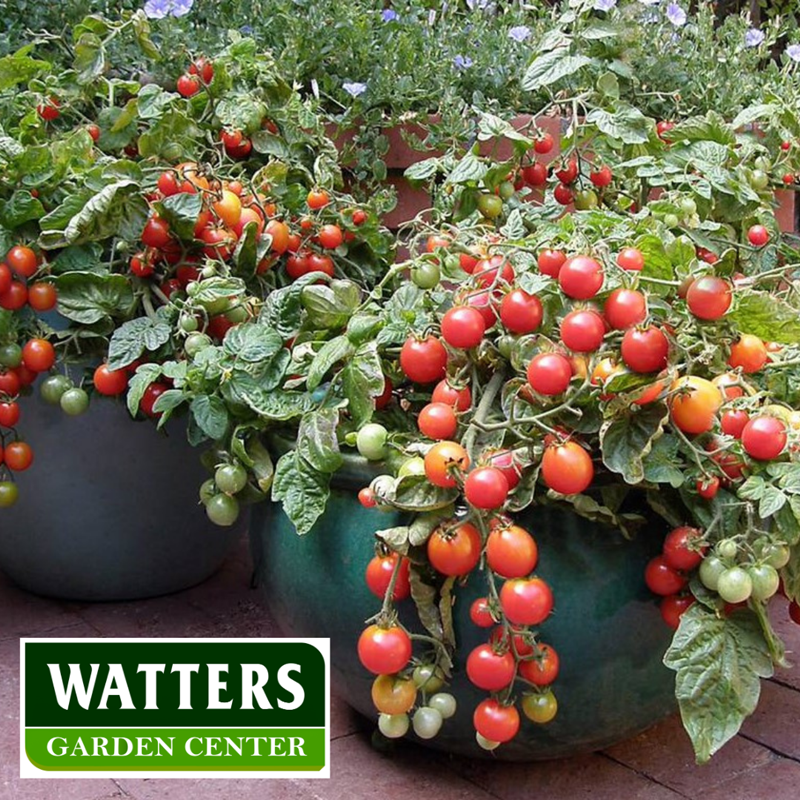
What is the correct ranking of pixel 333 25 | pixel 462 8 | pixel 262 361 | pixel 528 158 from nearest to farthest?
pixel 262 361, pixel 528 158, pixel 333 25, pixel 462 8

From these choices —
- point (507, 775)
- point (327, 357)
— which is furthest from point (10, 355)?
point (507, 775)

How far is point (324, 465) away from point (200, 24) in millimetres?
1394

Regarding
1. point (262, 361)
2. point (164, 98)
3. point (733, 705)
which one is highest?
point (164, 98)

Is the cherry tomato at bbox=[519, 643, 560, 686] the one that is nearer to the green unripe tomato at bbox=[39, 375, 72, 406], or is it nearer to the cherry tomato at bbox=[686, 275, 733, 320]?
the cherry tomato at bbox=[686, 275, 733, 320]

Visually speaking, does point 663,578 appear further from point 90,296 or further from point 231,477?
point 90,296

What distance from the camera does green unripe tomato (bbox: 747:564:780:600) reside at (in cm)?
106

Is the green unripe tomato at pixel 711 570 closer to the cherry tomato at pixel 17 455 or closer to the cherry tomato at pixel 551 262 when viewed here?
the cherry tomato at pixel 551 262

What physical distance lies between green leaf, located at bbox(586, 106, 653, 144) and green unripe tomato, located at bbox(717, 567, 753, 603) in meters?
0.80

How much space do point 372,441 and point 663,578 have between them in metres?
0.33

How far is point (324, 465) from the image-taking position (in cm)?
122

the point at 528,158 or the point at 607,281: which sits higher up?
the point at 607,281

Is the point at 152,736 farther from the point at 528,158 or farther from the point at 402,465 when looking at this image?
the point at 528,158

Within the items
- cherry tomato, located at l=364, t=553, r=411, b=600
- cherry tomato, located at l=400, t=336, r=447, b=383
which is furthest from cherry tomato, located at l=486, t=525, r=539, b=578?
cherry tomato, located at l=400, t=336, r=447, b=383

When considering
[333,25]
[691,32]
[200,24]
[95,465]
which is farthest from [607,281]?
[691,32]
